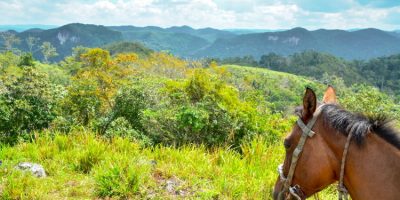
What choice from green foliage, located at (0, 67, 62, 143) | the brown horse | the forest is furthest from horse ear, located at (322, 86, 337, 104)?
green foliage, located at (0, 67, 62, 143)

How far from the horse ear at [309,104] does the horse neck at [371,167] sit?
0.50ft

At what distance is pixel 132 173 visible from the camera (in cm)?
454

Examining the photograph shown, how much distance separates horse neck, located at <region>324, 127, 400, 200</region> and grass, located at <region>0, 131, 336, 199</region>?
2.64 metres

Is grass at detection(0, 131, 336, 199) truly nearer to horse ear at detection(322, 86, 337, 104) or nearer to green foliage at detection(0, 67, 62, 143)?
horse ear at detection(322, 86, 337, 104)

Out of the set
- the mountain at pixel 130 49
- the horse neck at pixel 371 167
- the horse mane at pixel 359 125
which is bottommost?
the mountain at pixel 130 49

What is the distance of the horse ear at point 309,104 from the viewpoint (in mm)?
1883

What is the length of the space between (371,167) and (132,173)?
3206 mm

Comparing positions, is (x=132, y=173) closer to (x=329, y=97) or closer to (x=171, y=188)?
(x=171, y=188)

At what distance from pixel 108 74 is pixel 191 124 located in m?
22.8

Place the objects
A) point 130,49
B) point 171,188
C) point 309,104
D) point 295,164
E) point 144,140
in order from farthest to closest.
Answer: point 130,49
point 144,140
point 171,188
point 295,164
point 309,104

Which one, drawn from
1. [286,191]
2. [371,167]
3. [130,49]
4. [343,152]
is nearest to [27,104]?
[286,191]

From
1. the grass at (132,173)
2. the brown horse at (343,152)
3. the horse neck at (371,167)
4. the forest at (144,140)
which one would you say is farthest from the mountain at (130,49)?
the horse neck at (371,167)

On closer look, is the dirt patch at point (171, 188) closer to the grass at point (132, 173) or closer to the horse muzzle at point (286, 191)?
the grass at point (132, 173)

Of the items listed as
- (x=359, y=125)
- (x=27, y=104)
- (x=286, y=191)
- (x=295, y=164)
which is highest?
(x=359, y=125)
